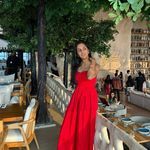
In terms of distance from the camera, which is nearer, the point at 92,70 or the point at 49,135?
the point at 92,70

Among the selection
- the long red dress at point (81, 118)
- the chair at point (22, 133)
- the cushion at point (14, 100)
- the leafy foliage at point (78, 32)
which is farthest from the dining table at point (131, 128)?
the leafy foliage at point (78, 32)

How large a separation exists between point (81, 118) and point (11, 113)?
1.18 metres

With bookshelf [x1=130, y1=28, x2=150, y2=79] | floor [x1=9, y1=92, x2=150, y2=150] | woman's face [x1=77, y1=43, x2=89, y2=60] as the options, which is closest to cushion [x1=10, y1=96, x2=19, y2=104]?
floor [x1=9, y1=92, x2=150, y2=150]

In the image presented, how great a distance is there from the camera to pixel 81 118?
3848 mm

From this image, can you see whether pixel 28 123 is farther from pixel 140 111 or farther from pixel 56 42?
pixel 140 111

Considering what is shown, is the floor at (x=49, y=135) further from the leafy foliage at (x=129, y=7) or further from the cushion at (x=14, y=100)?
the leafy foliage at (x=129, y=7)

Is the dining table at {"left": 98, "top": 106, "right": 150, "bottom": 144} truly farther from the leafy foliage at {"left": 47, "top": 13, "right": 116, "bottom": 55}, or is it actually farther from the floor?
the leafy foliage at {"left": 47, "top": 13, "right": 116, "bottom": 55}

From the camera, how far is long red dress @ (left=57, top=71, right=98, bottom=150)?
3.84m

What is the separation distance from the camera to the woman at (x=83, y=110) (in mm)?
3836

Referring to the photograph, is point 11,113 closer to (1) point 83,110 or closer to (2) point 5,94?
(1) point 83,110

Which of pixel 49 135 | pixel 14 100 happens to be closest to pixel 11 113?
pixel 49 135

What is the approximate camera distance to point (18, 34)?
854cm

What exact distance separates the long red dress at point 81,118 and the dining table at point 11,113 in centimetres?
71

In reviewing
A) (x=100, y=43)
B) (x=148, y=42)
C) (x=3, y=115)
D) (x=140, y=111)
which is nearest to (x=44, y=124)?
(x=3, y=115)
